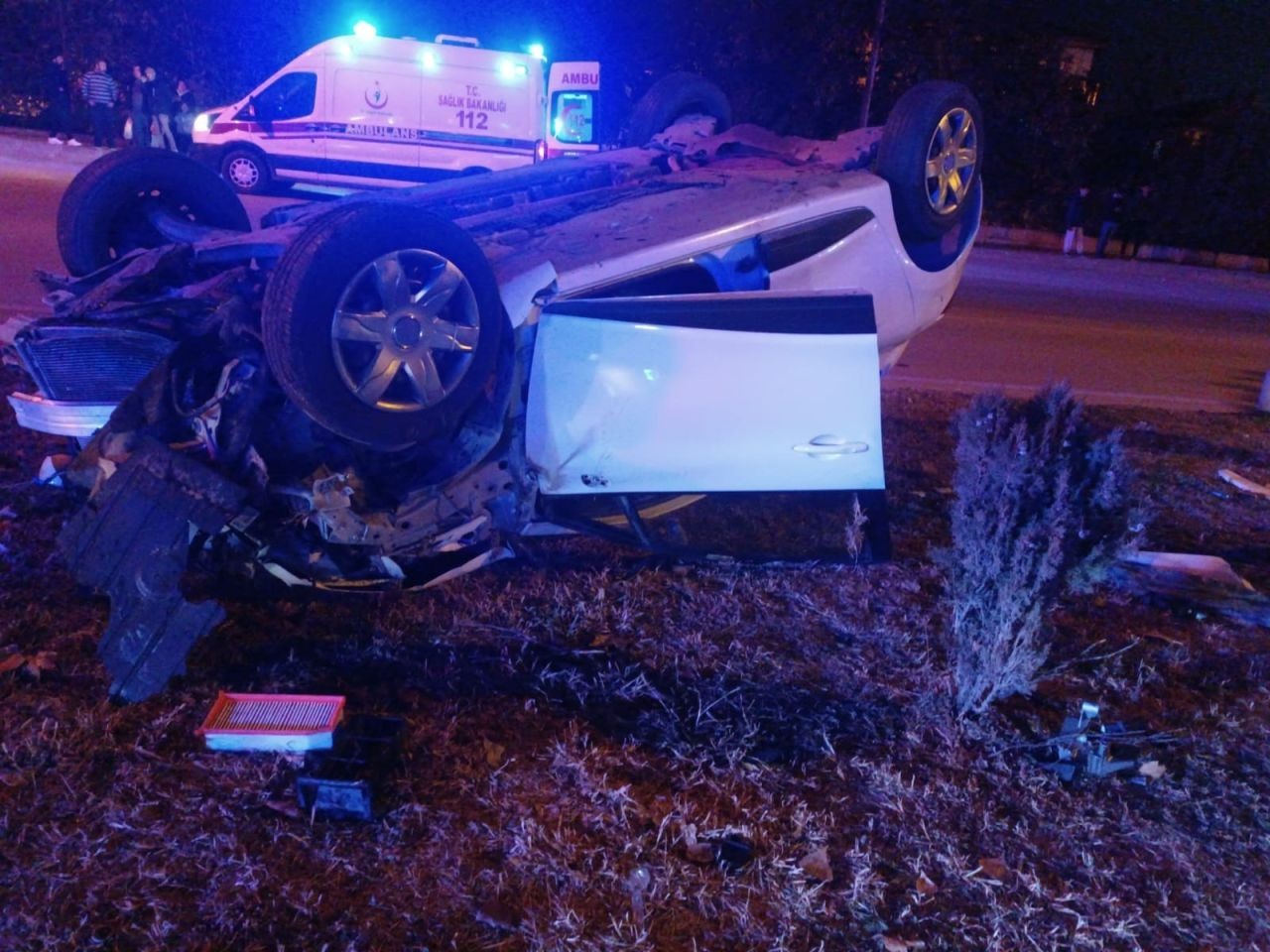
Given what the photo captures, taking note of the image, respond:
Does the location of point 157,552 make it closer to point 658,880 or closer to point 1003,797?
point 658,880

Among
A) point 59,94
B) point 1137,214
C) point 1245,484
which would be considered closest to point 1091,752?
point 1245,484

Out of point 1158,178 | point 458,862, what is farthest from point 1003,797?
point 1158,178

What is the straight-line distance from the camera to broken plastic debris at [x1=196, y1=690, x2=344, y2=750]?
2.72 m

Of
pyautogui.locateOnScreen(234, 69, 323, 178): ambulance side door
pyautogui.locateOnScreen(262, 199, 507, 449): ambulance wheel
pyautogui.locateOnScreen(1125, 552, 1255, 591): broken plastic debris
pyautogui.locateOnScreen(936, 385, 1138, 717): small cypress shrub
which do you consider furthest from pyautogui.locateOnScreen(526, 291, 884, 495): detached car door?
pyautogui.locateOnScreen(234, 69, 323, 178): ambulance side door

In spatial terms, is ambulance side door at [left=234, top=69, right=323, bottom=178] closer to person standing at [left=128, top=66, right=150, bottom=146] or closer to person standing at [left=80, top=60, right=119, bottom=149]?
person standing at [left=128, top=66, right=150, bottom=146]

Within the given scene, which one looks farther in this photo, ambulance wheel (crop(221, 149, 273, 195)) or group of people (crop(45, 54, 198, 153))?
group of people (crop(45, 54, 198, 153))

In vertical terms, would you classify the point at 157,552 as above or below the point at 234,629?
above

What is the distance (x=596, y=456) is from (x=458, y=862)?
153 centimetres

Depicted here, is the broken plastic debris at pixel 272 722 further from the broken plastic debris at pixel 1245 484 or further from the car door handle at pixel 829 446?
the broken plastic debris at pixel 1245 484

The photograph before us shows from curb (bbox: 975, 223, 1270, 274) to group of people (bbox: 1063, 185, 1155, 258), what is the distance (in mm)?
524

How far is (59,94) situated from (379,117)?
1107 centimetres

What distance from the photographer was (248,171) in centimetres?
1540

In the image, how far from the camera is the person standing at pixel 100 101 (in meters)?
18.0

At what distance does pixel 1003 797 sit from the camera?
9.32ft
